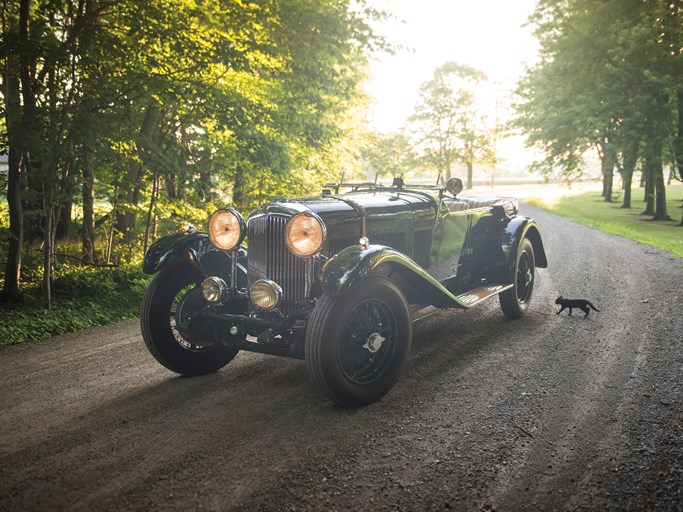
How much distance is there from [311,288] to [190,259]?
1.15 m

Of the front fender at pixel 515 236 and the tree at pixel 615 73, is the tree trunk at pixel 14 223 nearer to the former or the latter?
the front fender at pixel 515 236

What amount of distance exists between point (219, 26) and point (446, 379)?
5.57 metres

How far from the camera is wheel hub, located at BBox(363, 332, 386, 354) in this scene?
3.76 metres

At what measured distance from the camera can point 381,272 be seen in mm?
4145

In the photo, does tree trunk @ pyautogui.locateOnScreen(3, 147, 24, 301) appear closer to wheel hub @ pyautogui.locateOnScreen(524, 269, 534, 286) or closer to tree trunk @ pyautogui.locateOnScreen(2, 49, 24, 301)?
tree trunk @ pyautogui.locateOnScreen(2, 49, 24, 301)

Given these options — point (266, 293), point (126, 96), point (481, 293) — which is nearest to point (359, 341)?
point (266, 293)

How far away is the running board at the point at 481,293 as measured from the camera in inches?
199

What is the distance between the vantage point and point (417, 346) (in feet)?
16.7

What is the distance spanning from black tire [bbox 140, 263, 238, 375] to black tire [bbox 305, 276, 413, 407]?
1143mm

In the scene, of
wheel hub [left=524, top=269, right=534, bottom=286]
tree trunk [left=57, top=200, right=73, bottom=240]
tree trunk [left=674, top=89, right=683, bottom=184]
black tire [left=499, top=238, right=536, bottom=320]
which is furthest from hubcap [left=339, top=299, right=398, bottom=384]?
tree trunk [left=674, top=89, right=683, bottom=184]

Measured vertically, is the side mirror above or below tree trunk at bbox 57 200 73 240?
above

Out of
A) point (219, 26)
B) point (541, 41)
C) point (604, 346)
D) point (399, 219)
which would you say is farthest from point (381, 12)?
point (541, 41)

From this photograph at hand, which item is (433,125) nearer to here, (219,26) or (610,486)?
(219,26)

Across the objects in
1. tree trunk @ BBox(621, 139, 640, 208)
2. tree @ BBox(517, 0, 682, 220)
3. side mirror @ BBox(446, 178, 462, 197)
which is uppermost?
tree @ BBox(517, 0, 682, 220)
